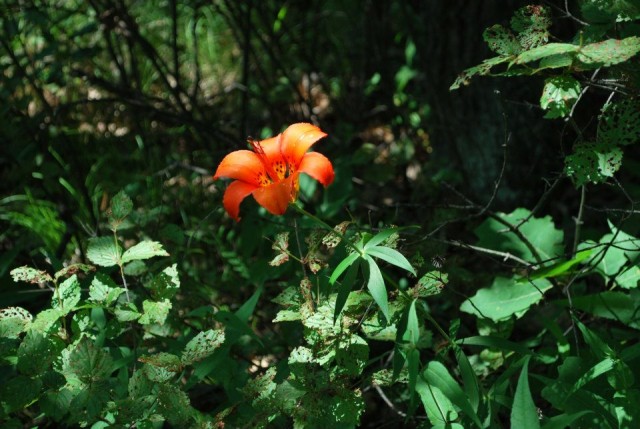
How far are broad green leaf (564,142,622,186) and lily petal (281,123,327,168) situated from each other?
1.81 ft

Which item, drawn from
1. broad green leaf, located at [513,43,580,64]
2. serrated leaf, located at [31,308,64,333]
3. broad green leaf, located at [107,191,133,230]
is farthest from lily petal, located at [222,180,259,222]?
broad green leaf, located at [513,43,580,64]

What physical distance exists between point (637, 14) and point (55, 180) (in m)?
2.52

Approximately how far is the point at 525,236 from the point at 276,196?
1060 millimetres

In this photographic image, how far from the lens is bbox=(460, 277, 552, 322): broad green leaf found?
1.92 metres

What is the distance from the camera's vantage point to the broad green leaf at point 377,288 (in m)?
1.33

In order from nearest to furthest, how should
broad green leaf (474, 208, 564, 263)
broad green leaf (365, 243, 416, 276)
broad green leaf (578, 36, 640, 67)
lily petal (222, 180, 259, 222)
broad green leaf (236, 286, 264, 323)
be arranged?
broad green leaf (578, 36, 640, 67) → broad green leaf (365, 243, 416, 276) → lily petal (222, 180, 259, 222) → broad green leaf (236, 286, 264, 323) → broad green leaf (474, 208, 564, 263)

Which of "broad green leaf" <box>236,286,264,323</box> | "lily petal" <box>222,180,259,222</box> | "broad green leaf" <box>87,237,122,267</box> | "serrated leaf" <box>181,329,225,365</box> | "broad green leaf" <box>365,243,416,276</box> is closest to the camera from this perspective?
"broad green leaf" <box>365,243,416,276</box>

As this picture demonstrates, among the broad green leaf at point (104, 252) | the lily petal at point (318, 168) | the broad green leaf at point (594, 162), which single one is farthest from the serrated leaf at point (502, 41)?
the broad green leaf at point (104, 252)

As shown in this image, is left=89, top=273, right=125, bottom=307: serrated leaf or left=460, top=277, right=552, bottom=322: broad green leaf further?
left=460, top=277, right=552, bottom=322: broad green leaf

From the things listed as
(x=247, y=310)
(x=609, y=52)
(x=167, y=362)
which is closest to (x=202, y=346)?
(x=167, y=362)

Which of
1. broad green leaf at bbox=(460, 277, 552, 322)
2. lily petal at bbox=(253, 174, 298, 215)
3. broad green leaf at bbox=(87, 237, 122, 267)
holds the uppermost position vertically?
lily petal at bbox=(253, 174, 298, 215)

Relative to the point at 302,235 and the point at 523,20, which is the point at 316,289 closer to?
the point at 302,235

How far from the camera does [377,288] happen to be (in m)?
1.34

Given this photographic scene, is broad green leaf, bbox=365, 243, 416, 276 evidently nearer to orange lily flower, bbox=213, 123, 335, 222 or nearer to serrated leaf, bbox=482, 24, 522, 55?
orange lily flower, bbox=213, 123, 335, 222
